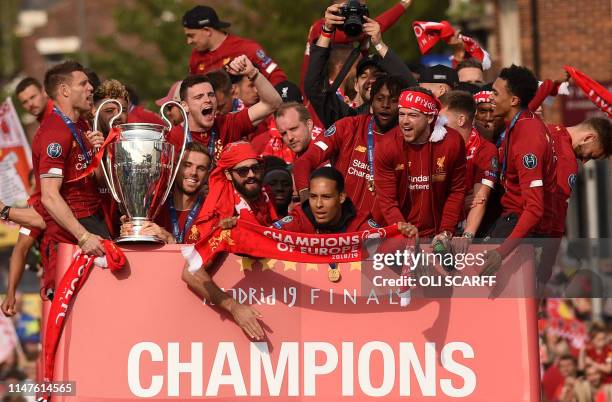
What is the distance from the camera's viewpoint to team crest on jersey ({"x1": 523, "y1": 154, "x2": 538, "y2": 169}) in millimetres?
10852

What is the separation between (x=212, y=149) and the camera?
40.4 ft

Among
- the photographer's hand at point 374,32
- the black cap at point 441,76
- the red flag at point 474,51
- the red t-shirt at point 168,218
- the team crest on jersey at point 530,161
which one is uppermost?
the red flag at point 474,51

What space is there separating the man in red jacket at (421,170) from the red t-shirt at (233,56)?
322 cm

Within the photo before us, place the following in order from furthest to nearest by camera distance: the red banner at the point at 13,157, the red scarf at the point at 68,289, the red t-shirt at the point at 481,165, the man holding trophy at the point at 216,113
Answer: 1. the red banner at the point at 13,157
2. the man holding trophy at the point at 216,113
3. the red t-shirt at the point at 481,165
4. the red scarf at the point at 68,289

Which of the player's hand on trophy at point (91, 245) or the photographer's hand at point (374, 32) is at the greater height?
the photographer's hand at point (374, 32)

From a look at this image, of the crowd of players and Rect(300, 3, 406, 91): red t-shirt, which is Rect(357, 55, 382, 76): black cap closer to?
the crowd of players

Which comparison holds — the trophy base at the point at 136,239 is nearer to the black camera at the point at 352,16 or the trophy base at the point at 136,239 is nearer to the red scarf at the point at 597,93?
the black camera at the point at 352,16

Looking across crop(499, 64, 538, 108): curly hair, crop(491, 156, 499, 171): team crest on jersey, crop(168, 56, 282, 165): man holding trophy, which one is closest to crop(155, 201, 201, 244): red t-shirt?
crop(168, 56, 282, 165): man holding trophy

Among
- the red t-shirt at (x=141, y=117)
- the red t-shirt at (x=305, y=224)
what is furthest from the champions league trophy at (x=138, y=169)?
the red t-shirt at (x=141, y=117)

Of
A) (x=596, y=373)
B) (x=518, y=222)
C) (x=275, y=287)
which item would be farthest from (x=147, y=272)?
(x=596, y=373)

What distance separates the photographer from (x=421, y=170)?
1103 centimetres

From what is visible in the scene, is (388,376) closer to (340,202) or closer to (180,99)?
(340,202)

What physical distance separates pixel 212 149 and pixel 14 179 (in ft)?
14.1

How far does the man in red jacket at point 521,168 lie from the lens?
10.7 metres
